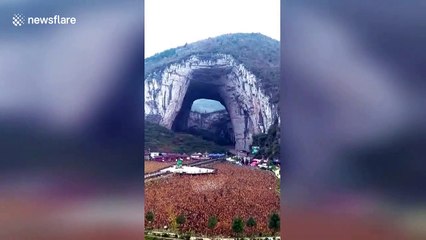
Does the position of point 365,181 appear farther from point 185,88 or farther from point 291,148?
point 185,88

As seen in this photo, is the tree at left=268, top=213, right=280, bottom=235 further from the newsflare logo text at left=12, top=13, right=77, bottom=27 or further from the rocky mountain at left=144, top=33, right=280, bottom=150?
the newsflare logo text at left=12, top=13, right=77, bottom=27

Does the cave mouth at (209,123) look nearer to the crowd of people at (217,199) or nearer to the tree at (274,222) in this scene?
the crowd of people at (217,199)

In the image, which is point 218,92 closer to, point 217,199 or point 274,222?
point 217,199

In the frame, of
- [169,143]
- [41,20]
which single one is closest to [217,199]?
[169,143]

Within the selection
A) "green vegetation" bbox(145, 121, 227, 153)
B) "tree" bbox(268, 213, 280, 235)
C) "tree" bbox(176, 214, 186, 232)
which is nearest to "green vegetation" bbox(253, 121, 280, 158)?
"green vegetation" bbox(145, 121, 227, 153)

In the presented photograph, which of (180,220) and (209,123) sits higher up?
(209,123)
